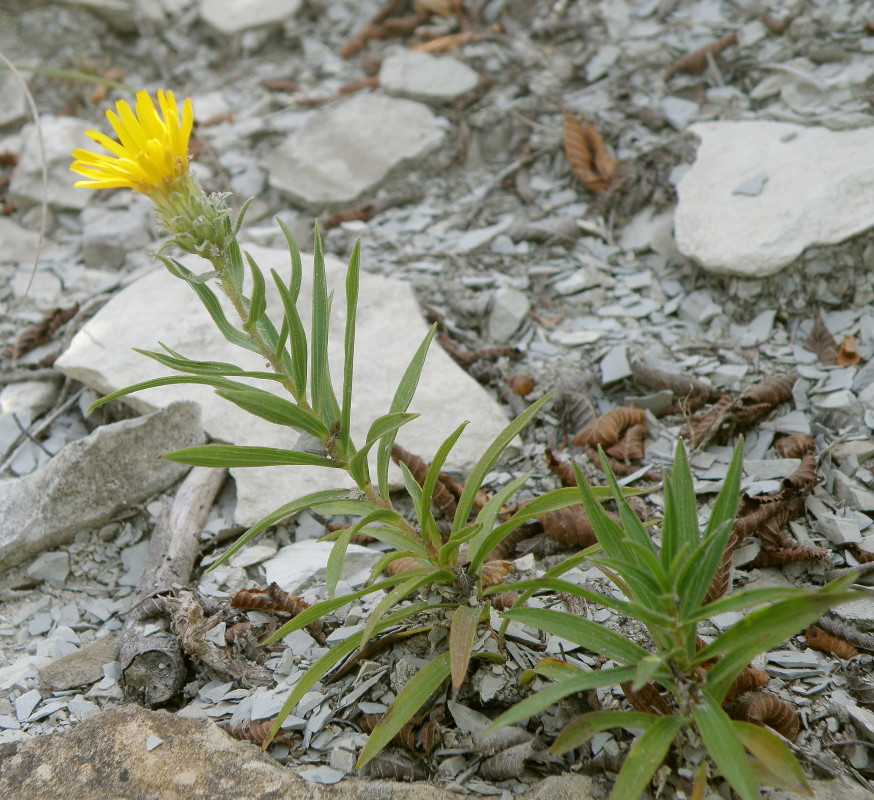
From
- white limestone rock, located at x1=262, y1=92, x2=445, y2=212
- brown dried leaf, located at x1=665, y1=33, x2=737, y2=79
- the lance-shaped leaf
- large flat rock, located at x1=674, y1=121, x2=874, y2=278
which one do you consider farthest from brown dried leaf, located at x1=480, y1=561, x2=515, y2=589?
brown dried leaf, located at x1=665, y1=33, x2=737, y2=79

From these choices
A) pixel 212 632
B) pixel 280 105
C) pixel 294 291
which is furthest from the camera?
pixel 280 105

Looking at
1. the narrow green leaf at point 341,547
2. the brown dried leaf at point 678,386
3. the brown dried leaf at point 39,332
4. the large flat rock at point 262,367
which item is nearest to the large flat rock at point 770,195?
the brown dried leaf at point 678,386

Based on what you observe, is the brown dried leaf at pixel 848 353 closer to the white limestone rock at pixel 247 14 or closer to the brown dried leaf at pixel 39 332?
the brown dried leaf at pixel 39 332

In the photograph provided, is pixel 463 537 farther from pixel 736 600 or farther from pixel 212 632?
pixel 212 632

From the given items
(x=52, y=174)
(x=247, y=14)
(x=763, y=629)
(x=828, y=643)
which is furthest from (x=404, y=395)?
(x=247, y=14)

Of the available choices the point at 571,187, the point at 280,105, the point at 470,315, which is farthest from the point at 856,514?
the point at 280,105

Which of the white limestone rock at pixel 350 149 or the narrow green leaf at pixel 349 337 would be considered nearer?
the narrow green leaf at pixel 349 337

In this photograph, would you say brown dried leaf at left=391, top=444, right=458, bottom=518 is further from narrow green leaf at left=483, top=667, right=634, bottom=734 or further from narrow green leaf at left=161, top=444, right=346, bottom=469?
narrow green leaf at left=483, top=667, right=634, bottom=734
